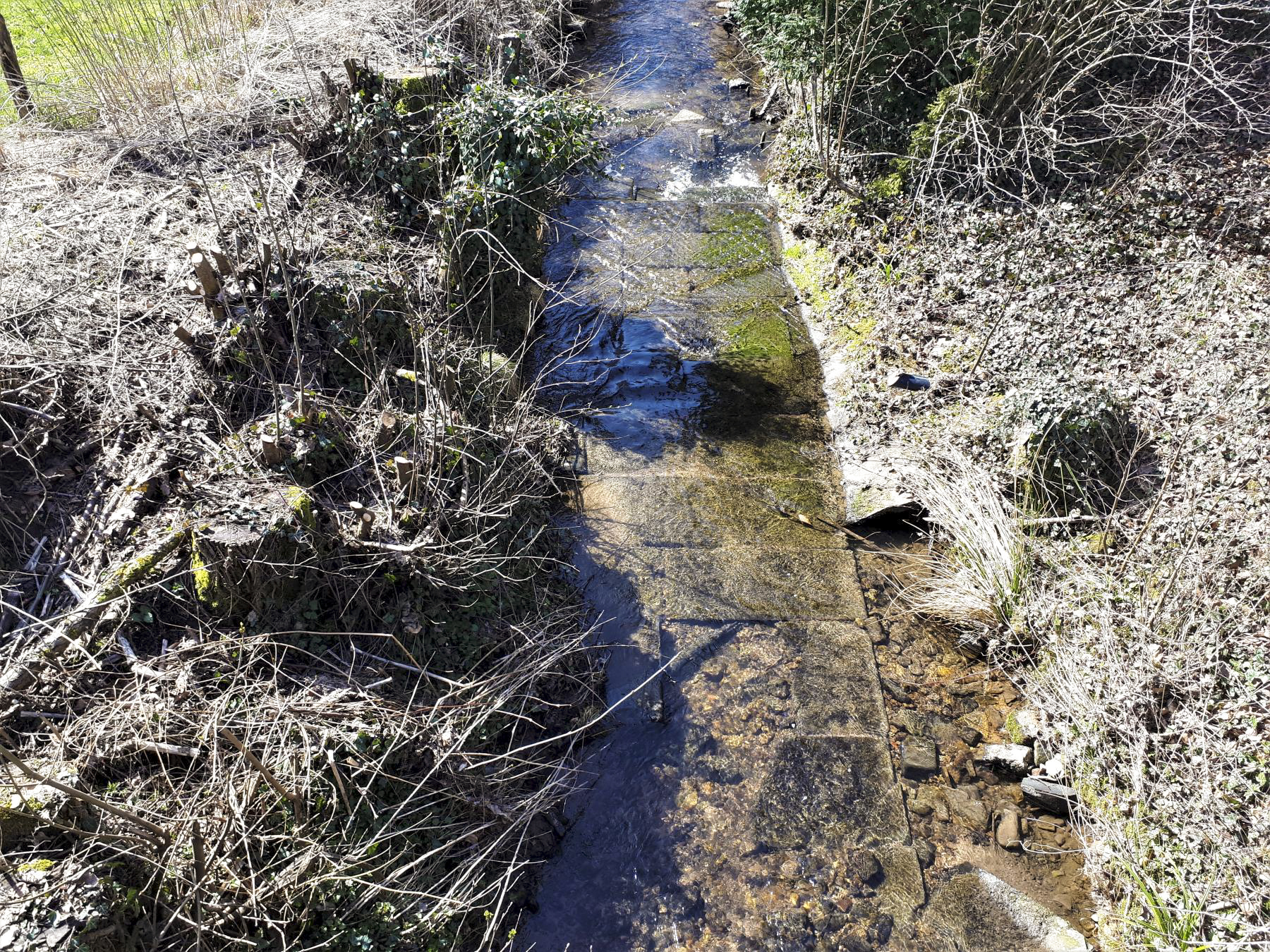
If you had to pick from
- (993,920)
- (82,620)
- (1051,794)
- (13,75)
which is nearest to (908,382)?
(1051,794)

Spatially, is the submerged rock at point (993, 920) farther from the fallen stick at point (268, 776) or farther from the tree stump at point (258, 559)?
the tree stump at point (258, 559)

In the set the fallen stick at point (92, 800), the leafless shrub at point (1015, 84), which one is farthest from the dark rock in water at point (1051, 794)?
the leafless shrub at point (1015, 84)

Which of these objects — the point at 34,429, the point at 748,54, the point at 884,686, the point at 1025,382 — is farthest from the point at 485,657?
the point at 748,54

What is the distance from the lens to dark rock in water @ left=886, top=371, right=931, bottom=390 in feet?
21.0

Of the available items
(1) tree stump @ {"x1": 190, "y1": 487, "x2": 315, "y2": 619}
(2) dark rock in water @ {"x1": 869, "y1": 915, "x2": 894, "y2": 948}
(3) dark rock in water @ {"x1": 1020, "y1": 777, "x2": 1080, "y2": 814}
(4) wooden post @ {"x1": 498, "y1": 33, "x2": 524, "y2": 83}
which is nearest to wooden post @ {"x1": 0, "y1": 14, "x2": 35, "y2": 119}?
(4) wooden post @ {"x1": 498, "y1": 33, "x2": 524, "y2": 83}

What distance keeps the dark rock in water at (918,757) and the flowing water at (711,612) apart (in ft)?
0.32

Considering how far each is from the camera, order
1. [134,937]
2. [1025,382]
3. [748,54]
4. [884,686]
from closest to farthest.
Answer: [134,937] < [884,686] < [1025,382] < [748,54]

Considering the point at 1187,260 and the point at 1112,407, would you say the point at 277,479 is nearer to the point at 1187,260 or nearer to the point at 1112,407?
the point at 1112,407

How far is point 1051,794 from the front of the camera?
4.15m

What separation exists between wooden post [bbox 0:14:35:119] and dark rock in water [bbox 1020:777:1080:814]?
8.84 metres

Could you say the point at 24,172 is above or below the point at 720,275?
above

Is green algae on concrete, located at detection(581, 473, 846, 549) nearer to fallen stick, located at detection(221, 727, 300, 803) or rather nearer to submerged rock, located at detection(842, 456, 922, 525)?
submerged rock, located at detection(842, 456, 922, 525)

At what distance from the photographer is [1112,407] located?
511 centimetres

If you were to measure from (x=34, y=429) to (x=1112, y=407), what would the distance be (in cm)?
620
